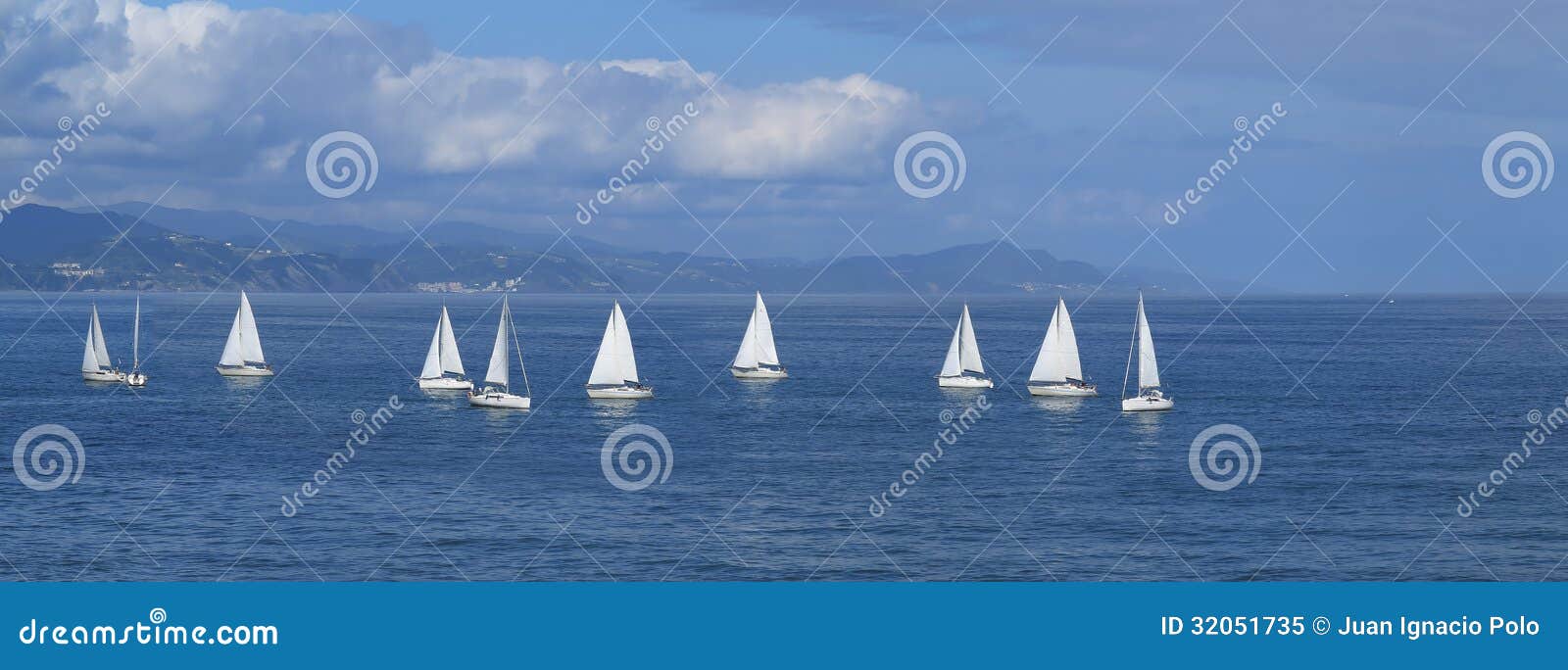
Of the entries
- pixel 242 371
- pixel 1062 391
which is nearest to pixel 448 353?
pixel 242 371

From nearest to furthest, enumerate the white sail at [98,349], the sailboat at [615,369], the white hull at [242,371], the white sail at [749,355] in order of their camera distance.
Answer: the sailboat at [615,369] < the white sail at [98,349] < the white sail at [749,355] < the white hull at [242,371]

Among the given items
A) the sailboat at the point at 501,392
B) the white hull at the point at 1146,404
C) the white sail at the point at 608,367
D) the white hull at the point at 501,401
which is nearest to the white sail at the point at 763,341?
the white sail at the point at 608,367

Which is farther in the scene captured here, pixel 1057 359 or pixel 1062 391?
pixel 1057 359

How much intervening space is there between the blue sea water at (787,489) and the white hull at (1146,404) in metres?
1.97

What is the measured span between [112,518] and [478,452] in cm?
2404

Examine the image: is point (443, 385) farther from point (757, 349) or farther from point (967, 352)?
point (967, 352)

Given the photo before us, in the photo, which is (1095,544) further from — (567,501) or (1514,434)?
(1514,434)

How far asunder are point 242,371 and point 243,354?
1.69 metres

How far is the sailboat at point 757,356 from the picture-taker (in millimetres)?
135125

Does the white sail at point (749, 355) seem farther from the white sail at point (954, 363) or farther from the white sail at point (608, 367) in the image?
the white sail at point (608, 367)

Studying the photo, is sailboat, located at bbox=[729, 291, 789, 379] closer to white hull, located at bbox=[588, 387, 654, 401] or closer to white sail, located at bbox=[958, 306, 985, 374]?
white sail, located at bbox=[958, 306, 985, 374]

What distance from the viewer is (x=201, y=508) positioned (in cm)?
6631

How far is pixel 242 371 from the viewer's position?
13875 cm

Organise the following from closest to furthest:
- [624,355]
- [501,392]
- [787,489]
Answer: [787,489] → [501,392] → [624,355]
